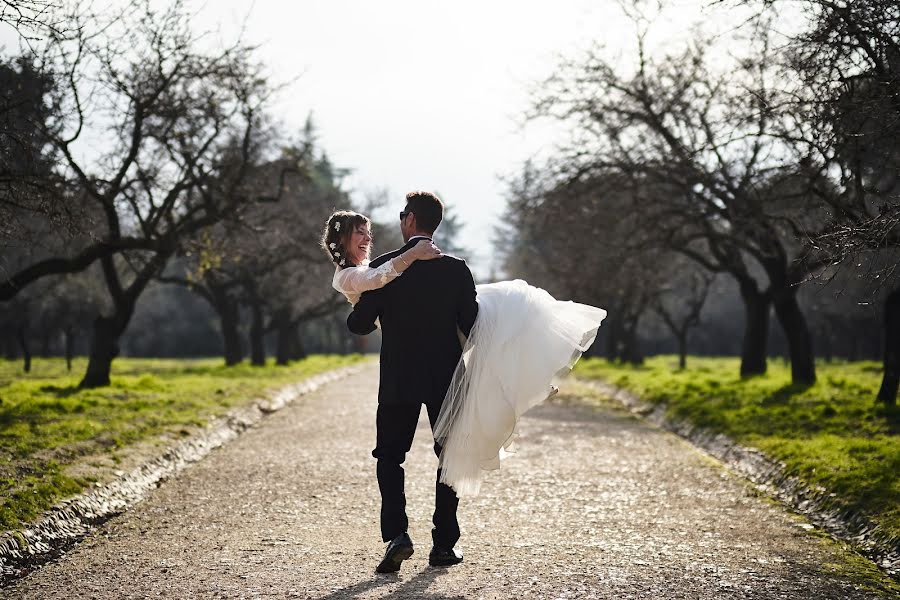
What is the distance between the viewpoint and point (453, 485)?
6.27 m

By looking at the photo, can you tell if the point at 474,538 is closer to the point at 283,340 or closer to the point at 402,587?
the point at 402,587

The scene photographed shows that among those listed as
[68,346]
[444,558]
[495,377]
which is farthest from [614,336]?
Answer: [444,558]

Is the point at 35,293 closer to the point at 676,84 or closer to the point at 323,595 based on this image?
the point at 676,84

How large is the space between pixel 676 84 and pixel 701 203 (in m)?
3.02

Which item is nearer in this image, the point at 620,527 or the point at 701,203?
the point at 620,527

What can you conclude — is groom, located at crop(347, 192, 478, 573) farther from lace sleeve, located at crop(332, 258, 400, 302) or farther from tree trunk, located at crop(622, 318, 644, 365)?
tree trunk, located at crop(622, 318, 644, 365)

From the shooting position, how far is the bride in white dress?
20.6ft

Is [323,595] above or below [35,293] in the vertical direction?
below

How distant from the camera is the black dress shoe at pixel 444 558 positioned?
624cm

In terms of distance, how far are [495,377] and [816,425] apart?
345 inches

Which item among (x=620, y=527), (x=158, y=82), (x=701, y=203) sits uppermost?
(x=158, y=82)

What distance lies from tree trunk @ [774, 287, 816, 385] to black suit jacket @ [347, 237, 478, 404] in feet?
52.5

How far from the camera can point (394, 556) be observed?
5992mm

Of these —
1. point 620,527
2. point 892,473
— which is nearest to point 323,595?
point 620,527
